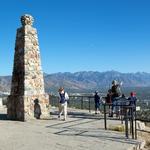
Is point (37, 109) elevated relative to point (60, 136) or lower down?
elevated

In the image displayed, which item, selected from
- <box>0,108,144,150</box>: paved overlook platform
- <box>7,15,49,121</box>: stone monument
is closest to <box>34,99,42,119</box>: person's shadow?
<box>7,15,49,121</box>: stone monument

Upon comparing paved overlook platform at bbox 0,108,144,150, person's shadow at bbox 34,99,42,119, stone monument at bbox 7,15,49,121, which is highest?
stone monument at bbox 7,15,49,121

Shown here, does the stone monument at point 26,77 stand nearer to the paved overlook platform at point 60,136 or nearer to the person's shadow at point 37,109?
the person's shadow at point 37,109

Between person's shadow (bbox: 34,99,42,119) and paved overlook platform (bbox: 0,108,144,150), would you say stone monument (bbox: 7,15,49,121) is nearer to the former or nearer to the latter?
person's shadow (bbox: 34,99,42,119)

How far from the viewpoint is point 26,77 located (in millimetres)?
19516

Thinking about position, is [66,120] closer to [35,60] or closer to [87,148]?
[35,60]

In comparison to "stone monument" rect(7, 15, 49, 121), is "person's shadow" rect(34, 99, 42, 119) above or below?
below

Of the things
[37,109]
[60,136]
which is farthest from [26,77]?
[60,136]

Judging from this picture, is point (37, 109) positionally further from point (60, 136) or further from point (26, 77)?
point (60, 136)

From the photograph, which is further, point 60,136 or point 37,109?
point 37,109

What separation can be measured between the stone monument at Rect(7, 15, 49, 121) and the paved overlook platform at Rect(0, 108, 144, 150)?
1.15 metres

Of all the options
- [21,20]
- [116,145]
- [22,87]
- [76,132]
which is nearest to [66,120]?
[22,87]

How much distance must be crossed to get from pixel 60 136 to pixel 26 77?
18.7 ft

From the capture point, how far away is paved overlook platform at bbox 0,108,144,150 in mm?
12719
